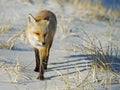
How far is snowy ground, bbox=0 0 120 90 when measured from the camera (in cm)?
561

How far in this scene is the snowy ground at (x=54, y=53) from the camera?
561 cm

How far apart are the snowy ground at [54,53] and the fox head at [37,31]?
400 mm

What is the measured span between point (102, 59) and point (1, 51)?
1692 mm

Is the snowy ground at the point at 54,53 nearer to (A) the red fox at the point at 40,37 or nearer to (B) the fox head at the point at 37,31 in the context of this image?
(A) the red fox at the point at 40,37

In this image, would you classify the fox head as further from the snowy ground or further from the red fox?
the snowy ground

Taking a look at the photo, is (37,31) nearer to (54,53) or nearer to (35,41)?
(35,41)

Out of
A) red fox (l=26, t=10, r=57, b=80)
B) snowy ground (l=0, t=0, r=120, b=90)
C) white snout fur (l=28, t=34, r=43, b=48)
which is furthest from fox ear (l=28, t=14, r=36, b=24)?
snowy ground (l=0, t=0, r=120, b=90)

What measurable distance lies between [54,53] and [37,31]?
1.52 metres

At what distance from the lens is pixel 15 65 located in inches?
241

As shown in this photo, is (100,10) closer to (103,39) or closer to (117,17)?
(117,17)

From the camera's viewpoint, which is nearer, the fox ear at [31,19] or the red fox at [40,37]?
the red fox at [40,37]

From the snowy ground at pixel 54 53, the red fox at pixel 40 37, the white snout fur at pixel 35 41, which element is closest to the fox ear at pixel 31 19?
the red fox at pixel 40 37

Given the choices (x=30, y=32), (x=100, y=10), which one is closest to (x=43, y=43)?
(x=30, y=32)

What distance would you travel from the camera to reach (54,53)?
25.1 ft
